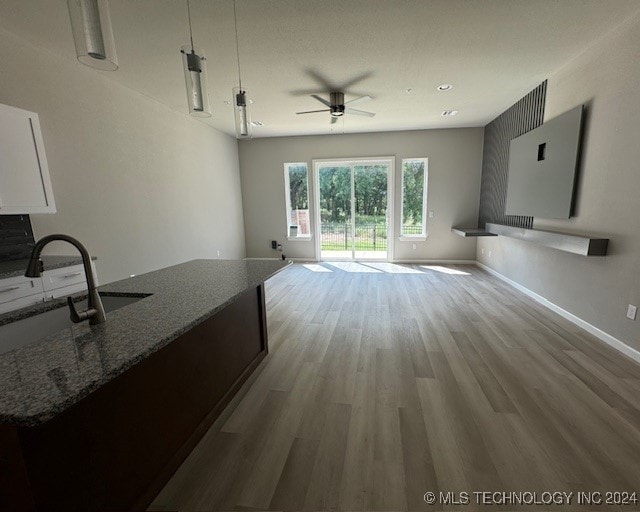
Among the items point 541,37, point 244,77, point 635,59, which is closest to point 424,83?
point 541,37

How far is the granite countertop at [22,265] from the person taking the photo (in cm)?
204

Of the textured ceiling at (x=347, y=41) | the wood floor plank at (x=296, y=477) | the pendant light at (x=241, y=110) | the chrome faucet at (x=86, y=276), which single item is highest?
the textured ceiling at (x=347, y=41)

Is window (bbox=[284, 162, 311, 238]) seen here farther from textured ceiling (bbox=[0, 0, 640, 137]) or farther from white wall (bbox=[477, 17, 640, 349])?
white wall (bbox=[477, 17, 640, 349])

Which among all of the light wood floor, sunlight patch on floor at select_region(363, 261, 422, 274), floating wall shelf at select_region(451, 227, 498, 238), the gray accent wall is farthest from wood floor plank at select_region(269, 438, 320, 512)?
floating wall shelf at select_region(451, 227, 498, 238)

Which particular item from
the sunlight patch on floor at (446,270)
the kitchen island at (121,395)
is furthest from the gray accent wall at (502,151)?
the kitchen island at (121,395)

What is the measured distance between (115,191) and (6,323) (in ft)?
8.39

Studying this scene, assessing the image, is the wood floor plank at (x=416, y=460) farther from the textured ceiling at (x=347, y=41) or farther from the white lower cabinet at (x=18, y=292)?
the textured ceiling at (x=347, y=41)

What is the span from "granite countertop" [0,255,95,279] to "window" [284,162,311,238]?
4389 mm

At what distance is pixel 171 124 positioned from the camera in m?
4.23

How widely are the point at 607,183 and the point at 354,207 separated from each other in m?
4.15

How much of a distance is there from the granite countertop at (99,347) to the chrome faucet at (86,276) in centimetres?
5

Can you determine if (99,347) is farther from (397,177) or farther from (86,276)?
(397,177)

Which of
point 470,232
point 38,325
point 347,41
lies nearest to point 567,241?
point 470,232

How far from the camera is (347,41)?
2.58m
